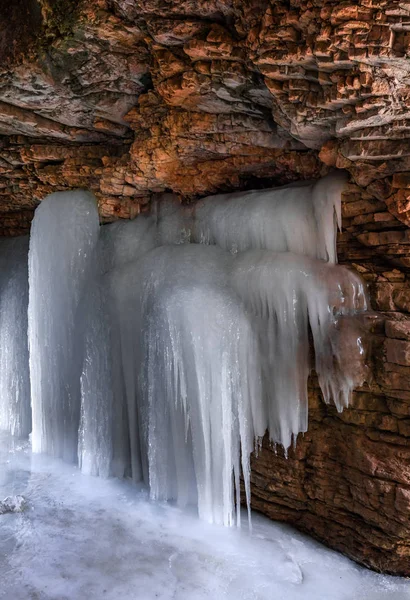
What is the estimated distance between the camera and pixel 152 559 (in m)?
4.81

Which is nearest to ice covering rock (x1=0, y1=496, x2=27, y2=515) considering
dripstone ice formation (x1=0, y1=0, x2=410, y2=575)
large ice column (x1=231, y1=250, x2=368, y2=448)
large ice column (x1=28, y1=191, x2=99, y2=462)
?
large ice column (x1=28, y1=191, x2=99, y2=462)

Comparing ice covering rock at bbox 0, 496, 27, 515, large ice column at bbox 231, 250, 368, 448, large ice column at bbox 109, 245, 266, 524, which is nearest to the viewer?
large ice column at bbox 231, 250, 368, 448

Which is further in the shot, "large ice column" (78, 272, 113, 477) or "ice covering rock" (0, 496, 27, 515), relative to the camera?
"large ice column" (78, 272, 113, 477)

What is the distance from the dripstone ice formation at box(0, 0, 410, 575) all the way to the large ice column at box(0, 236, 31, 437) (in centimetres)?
260

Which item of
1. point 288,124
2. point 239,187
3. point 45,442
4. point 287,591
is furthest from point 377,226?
point 45,442

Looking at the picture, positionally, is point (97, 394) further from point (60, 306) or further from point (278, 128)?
point (278, 128)

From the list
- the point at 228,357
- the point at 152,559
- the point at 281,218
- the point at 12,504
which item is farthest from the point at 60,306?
the point at 152,559

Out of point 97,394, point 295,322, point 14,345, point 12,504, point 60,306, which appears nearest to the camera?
point 295,322

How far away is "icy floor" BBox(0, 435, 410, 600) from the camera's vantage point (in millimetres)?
4391

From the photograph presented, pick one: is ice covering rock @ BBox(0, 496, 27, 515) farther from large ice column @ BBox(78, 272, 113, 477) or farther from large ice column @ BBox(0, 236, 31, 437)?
large ice column @ BBox(0, 236, 31, 437)

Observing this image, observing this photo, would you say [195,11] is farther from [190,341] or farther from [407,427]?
[407,427]

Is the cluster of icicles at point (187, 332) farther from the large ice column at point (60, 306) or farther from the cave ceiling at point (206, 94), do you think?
the cave ceiling at point (206, 94)

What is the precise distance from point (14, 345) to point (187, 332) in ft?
14.1

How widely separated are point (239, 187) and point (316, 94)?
215cm
